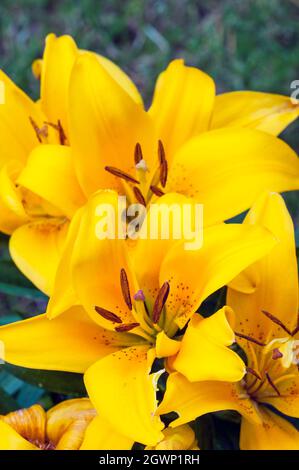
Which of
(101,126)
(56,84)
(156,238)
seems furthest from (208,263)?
(56,84)

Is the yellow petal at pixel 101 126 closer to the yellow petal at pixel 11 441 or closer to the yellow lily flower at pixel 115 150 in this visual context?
the yellow lily flower at pixel 115 150

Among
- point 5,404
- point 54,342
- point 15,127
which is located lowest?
point 5,404

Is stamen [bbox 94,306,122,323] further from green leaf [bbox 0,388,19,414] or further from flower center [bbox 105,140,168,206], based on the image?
green leaf [bbox 0,388,19,414]

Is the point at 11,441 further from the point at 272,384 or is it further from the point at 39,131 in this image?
A: the point at 39,131

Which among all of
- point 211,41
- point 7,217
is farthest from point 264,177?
point 211,41

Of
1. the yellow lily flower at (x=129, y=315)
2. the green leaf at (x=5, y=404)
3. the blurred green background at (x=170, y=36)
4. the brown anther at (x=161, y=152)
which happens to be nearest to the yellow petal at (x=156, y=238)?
the yellow lily flower at (x=129, y=315)

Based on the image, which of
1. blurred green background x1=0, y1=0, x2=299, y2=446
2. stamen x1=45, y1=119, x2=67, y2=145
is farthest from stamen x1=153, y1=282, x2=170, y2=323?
blurred green background x1=0, y1=0, x2=299, y2=446
